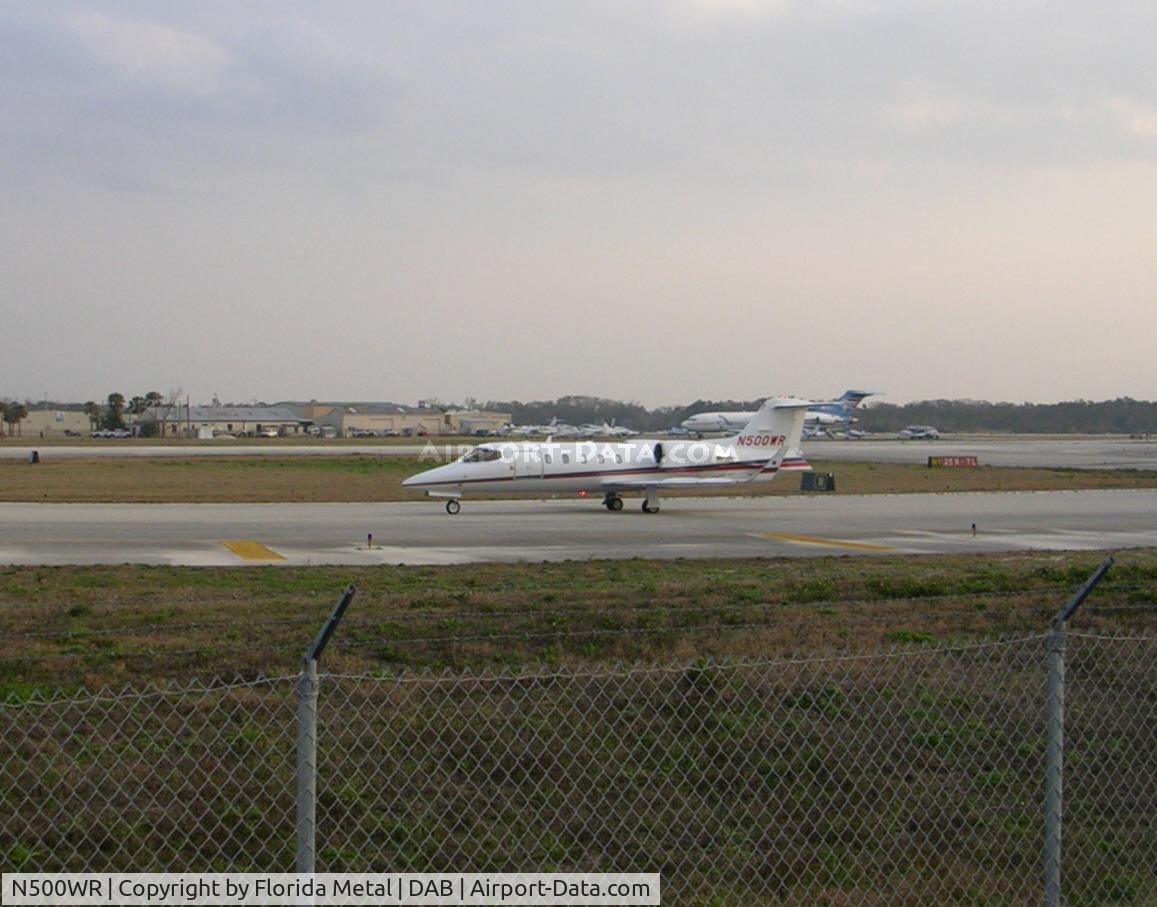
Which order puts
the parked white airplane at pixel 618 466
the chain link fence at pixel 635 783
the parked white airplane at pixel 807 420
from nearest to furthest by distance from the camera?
the chain link fence at pixel 635 783 → the parked white airplane at pixel 618 466 → the parked white airplane at pixel 807 420

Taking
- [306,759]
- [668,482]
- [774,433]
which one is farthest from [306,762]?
[774,433]

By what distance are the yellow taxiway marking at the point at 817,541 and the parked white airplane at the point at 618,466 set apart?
7248 millimetres

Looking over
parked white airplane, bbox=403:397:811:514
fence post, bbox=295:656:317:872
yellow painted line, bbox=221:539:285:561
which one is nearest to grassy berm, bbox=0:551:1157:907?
fence post, bbox=295:656:317:872

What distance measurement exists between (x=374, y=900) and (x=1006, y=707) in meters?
6.59

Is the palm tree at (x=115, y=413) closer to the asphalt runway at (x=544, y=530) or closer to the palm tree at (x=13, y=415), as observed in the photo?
the palm tree at (x=13, y=415)

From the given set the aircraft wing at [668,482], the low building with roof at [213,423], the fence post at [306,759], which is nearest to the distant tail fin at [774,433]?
the aircraft wing at [668,482]

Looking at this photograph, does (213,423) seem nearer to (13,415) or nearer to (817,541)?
(13,415)

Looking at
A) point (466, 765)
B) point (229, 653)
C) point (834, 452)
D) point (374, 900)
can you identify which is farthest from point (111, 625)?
point (834, 452)

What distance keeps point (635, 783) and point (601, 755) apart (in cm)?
45

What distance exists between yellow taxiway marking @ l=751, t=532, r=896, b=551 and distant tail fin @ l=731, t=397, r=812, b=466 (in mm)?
8490

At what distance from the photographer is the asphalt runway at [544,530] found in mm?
26047

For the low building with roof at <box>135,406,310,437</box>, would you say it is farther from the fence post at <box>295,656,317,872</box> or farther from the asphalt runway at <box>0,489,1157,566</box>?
the fence post at <box>295,656,317,872</box>

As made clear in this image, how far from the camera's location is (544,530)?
3166 cm

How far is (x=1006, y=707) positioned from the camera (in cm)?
1119
